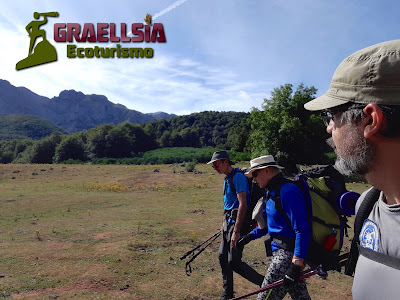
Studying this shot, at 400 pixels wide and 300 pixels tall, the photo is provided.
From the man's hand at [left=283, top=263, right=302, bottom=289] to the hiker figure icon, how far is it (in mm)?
24548

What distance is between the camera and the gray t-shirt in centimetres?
112

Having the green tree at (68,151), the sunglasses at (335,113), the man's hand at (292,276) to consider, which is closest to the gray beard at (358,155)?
the sunglasses at (335,113)

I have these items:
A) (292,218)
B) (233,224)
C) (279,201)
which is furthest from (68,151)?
(292,218)

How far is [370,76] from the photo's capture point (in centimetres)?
115

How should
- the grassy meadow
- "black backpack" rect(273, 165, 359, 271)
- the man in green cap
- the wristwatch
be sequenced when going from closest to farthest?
the wristwatch
"black backpack" rect(273, 165, 359, 271)
the man in green cap
the grassy meadow

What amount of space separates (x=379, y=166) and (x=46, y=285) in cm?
693

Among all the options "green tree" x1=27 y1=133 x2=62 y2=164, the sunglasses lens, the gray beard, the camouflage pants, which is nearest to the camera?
the gray beard

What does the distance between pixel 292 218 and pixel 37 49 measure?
85.3 feet

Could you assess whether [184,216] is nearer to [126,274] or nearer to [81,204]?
[126,274]

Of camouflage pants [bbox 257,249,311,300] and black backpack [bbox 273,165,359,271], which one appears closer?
black backpack [bbox 273,165,359,271]

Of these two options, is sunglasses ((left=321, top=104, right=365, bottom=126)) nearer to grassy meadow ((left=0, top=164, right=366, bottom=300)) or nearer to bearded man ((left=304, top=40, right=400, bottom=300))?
bearded man ((left=304, top=40, right=400, bottom=300))

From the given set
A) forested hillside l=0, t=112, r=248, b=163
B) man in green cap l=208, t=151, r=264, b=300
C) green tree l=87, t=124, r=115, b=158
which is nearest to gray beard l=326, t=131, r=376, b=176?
man in green cap l=208, t=151, r=264, b=300

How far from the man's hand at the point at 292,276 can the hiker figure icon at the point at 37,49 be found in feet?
80.5

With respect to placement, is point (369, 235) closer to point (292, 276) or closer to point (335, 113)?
point (335, 113)
